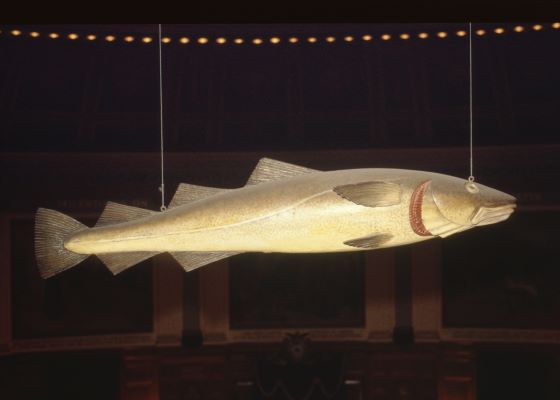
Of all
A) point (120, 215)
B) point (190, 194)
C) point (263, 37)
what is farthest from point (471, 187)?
point (263, 37)

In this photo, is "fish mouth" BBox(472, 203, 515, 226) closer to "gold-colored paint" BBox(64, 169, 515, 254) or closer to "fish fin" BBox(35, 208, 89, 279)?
"gold-colored paint" BBox(64, 169, 515, 254)

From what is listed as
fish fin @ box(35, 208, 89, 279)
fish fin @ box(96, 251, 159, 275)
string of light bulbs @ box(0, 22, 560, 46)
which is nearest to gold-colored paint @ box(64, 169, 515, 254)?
fish fin @ box(96, 251, 159, 275)

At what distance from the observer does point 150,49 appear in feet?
24.7

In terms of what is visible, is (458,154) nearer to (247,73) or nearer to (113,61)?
(247,73)

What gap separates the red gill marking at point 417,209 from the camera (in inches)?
78.6

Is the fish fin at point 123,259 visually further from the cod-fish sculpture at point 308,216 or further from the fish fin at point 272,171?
the fish fin at point 272,171

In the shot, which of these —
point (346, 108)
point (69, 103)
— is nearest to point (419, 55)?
point (346, 108)

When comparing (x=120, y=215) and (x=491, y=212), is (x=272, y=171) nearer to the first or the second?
(x=120, y=215)

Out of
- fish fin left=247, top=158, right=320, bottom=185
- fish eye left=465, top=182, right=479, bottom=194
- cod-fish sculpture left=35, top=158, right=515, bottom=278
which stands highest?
fish fin left=247, top=158, right=320, bottom=185

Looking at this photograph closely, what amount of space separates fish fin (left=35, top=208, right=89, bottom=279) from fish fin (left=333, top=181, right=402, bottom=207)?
4.10 feet

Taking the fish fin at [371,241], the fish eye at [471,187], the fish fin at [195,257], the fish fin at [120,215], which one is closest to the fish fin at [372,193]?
the fish fin at [371,241]

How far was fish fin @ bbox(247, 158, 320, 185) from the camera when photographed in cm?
226

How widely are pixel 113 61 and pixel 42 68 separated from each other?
3.23 feet

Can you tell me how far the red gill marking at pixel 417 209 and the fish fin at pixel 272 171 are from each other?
491 millimetres
